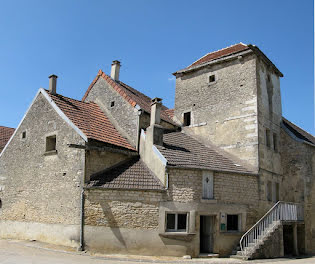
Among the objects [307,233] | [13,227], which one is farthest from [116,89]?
[307,233]

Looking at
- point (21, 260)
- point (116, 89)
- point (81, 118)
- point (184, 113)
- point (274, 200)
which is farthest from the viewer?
point (184, 113)

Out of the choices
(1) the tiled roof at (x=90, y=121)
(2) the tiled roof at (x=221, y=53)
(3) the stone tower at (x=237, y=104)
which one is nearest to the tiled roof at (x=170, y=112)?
(3) the stone tower at (x=237, y=104)

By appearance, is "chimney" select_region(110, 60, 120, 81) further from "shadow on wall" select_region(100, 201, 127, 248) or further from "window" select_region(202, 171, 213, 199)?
"shadow on wall" select_region(100, 201, 127, 248)

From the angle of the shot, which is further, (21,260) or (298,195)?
(298,195)

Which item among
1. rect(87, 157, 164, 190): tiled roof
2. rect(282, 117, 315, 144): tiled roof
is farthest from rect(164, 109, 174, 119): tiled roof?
rect(282, 117, 315, 144): tiled roof

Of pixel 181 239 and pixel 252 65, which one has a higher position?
pixel 252 65

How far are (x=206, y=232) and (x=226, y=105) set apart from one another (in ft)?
22.8

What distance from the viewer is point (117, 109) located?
61.4 feet

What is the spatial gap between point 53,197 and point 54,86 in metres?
6.02

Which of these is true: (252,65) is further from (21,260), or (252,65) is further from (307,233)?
(21,260)

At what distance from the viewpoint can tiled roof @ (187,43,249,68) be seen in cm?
1933

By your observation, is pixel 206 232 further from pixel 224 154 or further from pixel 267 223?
pixel 224 154

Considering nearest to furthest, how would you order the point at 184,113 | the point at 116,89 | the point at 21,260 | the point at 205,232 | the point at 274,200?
the point at 21,260, the point at 205,232, the point at 274,200, the point at 116,89, the point at 184,113

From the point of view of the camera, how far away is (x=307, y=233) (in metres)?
17.4
